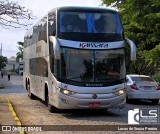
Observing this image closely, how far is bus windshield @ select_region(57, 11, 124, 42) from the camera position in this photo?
13086 mm

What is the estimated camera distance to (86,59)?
12977 millimetres

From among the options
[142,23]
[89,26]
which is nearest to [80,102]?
[89,26]

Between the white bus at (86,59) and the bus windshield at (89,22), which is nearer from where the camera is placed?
the white bus at (86,59)

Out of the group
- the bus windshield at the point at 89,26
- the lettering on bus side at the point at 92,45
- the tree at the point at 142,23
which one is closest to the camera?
the lettering on bus side at the point at 92,45

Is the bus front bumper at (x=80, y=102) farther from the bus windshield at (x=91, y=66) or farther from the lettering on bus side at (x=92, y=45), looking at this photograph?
the lettering on bus side at (x=92, y=45)

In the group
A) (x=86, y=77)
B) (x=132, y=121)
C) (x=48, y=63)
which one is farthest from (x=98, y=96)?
(x=48, y=63)

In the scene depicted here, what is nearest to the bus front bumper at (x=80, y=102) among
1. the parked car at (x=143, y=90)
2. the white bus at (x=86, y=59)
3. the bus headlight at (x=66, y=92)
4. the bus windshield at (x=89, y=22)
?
the white bus at (x=86, y=59)

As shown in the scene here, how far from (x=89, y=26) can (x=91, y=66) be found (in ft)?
4.87

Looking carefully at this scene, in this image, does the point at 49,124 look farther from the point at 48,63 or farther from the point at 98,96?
the point at 48,63

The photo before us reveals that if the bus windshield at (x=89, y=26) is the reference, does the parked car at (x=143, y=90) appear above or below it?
below

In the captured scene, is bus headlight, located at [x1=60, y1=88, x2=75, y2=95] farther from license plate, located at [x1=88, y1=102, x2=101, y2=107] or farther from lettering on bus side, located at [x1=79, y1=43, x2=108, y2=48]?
lettering on bus side, located at [x1=79, y1=43, x2=108, y2=48]

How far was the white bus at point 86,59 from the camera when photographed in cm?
1270

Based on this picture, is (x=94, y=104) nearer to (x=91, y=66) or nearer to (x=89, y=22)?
(x=91, y=66)

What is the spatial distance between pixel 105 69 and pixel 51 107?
2.74 metres
